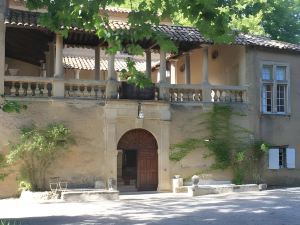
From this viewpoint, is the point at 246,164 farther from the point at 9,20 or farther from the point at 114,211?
the point at 9,20

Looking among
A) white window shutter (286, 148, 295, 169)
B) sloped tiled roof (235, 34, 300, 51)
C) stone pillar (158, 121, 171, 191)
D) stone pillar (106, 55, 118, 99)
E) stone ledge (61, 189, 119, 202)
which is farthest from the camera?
white window shutter (286, 148, 295, 169)

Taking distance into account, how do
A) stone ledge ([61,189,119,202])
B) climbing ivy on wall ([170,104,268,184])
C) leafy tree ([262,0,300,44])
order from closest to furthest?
1. stone ledge ([61,189,119,202])
2. climbing ivy on wall ([170,104,268,184])
3. leafy tree ([262,0,300,44])

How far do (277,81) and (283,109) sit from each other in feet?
4.33

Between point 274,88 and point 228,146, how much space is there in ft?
11.5

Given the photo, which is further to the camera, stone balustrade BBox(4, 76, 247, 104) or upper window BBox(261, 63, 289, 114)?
upper window BBox(261, 63, 289, 114)

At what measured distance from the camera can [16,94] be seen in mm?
17125

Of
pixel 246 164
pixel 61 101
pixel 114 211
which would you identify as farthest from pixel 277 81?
pixel 114 211

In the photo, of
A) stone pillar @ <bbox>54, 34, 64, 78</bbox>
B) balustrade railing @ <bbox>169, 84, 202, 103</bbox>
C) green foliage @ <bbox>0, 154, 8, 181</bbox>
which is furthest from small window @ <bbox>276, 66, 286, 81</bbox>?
green foliage @ <bbox>0, 154, 8, 181</bbox>

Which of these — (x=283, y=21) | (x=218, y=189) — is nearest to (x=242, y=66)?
(x=218, y=189)

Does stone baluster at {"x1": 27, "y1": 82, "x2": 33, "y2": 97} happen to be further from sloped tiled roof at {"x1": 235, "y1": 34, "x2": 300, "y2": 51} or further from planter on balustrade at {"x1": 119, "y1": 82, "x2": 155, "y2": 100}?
sloped tiled roof at {"x1": 235, "y1": 34, "x2": 300, "y2": 51}

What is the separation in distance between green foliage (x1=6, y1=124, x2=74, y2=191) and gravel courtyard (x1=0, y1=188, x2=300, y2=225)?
1320 millimetres

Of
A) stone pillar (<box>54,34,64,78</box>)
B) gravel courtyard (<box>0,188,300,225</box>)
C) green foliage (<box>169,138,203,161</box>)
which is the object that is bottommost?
gravel courtyard (<box>0,188,300,225</box>)

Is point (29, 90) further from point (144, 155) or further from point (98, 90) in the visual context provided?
point (144, 155)

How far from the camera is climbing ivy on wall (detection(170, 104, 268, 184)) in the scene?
1931 cm
